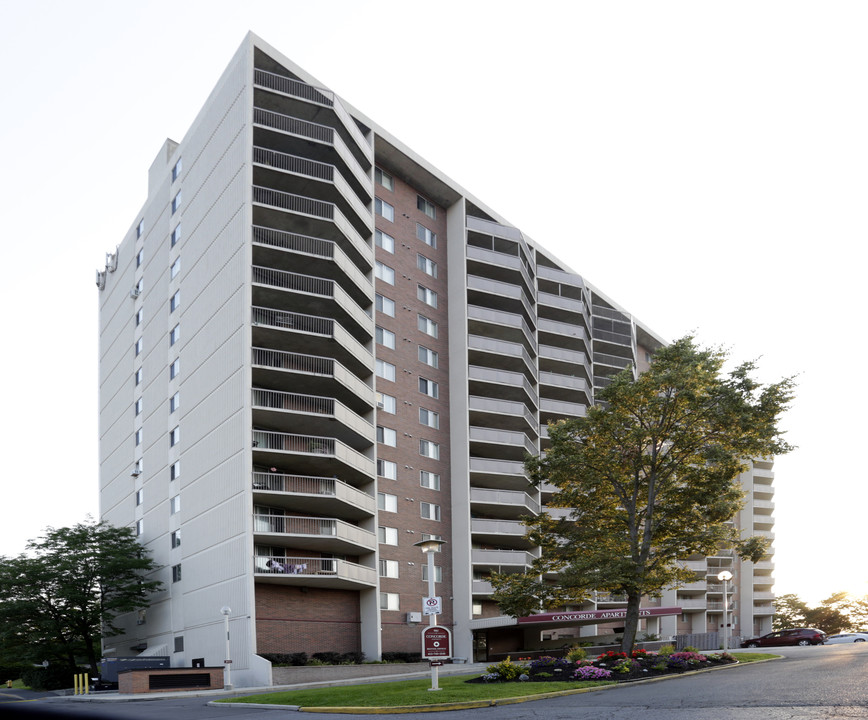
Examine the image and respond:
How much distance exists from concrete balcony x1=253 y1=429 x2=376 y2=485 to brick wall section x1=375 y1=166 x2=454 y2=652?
22.0ft

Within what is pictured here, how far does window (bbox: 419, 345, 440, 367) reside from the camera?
6969cm

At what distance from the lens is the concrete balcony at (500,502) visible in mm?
69375

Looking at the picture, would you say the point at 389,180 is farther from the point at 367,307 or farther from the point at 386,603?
the point at 386,603

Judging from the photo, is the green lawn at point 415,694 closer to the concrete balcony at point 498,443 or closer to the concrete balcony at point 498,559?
the concrete balcony at point 498,559

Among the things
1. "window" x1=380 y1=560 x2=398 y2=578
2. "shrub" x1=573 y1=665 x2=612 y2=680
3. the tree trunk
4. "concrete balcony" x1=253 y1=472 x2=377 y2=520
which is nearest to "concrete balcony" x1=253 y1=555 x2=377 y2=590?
"concrete balcony" x1=253 y1=472 x2=377 y2=520

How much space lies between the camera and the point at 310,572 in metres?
52.2

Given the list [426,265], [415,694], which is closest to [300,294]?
[426,265]

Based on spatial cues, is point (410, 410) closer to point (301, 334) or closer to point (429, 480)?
point (429, 480)

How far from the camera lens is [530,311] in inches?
3167

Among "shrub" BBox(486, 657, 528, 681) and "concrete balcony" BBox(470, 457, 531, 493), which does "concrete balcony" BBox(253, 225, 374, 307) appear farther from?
"shrub" BBox(486, 657, 528, 681)

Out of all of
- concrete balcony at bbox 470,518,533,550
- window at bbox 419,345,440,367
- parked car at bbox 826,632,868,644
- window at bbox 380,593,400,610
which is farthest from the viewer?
parked car at bbox 826,632,868,644

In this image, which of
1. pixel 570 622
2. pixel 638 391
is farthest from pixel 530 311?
pixel 638 391

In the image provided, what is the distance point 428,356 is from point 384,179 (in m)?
13.8

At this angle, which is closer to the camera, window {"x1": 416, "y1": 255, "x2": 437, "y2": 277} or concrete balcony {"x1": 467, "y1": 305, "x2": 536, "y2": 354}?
window {"x1": 416, "y1": 255, "x2": 437, "y2": 277}
